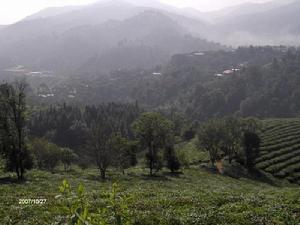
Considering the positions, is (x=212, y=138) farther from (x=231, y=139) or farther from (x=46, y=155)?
(x=46, y=155)

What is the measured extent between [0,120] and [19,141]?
462 centimetres

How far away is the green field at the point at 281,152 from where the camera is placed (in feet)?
319

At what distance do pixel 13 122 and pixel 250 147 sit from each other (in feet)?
209

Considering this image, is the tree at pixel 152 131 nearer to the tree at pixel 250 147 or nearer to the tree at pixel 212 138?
the tree at pixel 212 138

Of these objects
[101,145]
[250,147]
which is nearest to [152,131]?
[101,145]

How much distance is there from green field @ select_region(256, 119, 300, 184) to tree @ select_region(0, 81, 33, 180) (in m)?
60.2

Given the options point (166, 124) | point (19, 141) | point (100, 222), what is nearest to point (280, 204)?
point (100, 222)

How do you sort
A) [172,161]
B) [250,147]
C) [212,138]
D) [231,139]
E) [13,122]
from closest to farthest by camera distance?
[13,122] → [172,161] → [212,138] → [250,147] → [231,139]

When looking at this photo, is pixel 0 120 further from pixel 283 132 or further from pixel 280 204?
pixel 283 132

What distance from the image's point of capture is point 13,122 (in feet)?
216

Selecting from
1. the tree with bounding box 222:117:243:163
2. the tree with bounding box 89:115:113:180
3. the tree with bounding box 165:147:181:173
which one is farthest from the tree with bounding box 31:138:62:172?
the tree with bounding box 222:117:243:163

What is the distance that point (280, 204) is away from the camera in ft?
108

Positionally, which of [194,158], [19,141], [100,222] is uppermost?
[100,222]

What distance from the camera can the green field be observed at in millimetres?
97125
